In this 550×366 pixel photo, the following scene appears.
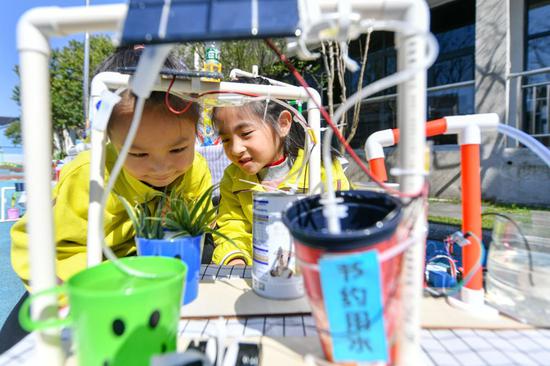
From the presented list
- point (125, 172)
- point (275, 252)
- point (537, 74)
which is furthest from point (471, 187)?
point (537, 74)

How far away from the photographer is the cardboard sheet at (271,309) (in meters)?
0.43

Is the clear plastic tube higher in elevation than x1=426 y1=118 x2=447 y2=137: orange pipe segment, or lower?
lower

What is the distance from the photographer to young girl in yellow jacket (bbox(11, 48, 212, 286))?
69 cm

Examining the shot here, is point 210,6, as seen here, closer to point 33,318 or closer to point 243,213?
point 33,318

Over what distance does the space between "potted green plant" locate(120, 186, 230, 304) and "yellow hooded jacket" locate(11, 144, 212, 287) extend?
0.18 meters

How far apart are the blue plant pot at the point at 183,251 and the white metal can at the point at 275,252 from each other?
0.10 m

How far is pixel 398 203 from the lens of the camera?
0.31 m

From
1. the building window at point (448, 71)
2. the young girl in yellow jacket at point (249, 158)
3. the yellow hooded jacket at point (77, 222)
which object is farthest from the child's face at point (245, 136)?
the building window at point (448, 71)

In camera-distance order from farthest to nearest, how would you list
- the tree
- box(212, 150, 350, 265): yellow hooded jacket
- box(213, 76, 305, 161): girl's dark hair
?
the tree < box(212, 150, 350, 265): yellow hooded jacket < box(213, 76, 305, 161): girl's dark hair

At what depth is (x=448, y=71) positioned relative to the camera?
155 inches

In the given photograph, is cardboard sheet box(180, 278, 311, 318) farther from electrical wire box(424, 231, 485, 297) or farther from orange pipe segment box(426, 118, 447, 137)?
orange pipe segment box(426, 118, 447, 137)

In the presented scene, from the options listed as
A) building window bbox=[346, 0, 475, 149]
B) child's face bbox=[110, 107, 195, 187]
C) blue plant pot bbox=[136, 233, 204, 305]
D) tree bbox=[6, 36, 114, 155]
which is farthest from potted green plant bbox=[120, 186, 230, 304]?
tree bbox=[6, 36, 114, 155]

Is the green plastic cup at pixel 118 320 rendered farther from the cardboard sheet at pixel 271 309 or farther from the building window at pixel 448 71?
the building window at pixel 448 71

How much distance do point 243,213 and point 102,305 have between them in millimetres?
824
